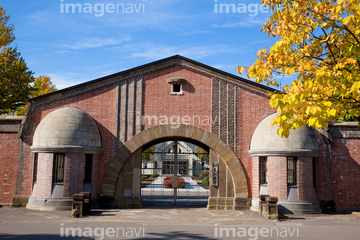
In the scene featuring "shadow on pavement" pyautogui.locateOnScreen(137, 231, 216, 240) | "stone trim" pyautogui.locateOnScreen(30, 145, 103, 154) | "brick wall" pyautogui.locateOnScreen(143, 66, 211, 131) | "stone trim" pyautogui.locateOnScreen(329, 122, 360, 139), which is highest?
"brick wall" pyautogui.locateOnScreen(143, 66, 211, 131)

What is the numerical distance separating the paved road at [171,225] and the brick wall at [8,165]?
125cm

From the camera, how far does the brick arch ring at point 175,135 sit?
58.0 ft

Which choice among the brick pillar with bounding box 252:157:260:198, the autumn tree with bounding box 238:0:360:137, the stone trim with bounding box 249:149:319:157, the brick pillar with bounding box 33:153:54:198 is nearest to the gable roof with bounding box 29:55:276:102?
the brick pillar with bounding box 33:153:54:198

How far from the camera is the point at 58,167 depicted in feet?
55.2

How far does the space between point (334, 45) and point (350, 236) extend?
635 cm

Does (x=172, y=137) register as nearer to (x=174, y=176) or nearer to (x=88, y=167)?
(x=174, y=176)

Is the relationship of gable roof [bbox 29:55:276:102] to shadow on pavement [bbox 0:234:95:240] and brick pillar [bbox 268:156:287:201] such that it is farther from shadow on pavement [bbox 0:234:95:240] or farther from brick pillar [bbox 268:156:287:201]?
shadow on pavement [bbox 0:234:95:240]

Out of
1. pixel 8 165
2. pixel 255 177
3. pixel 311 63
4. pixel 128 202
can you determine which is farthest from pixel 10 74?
pixel 311 63

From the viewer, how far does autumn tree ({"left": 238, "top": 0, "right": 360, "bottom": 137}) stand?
8406 millimetres

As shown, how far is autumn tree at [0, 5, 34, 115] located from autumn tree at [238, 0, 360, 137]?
26.0 m

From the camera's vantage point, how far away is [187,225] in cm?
1308

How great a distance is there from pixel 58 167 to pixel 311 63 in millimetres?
12622

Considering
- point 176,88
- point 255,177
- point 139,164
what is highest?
point 176,88

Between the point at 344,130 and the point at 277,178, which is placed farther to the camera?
the point at 344,130
